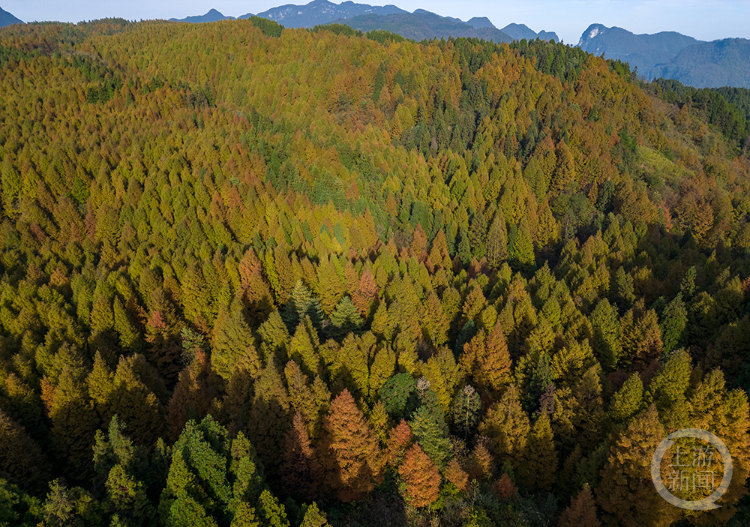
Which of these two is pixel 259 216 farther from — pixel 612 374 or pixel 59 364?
pixel 612 374

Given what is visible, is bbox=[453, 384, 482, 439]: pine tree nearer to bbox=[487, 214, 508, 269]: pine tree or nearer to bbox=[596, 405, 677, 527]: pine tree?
bbox=[596, 405, 677, 527]: pine tree

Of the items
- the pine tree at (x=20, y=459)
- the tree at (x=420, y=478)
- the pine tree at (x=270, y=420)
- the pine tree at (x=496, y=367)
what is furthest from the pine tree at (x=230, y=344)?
the pine tree at (x=496, y=367)

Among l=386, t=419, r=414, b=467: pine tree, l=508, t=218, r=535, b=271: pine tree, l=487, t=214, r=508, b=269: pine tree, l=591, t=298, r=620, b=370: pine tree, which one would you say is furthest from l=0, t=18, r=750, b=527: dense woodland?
l=487, t=214, r=508, b=269: pine tree

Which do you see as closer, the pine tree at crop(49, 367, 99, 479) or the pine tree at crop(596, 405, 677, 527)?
the pine tree at crop(596, 405, 677, 527)

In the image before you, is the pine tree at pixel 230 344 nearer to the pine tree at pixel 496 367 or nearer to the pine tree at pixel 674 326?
the pine tree at pixel 496 367

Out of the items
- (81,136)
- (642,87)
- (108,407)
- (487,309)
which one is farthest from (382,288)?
(642,87)

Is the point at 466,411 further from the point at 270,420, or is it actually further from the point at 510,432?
the point at 270,420
